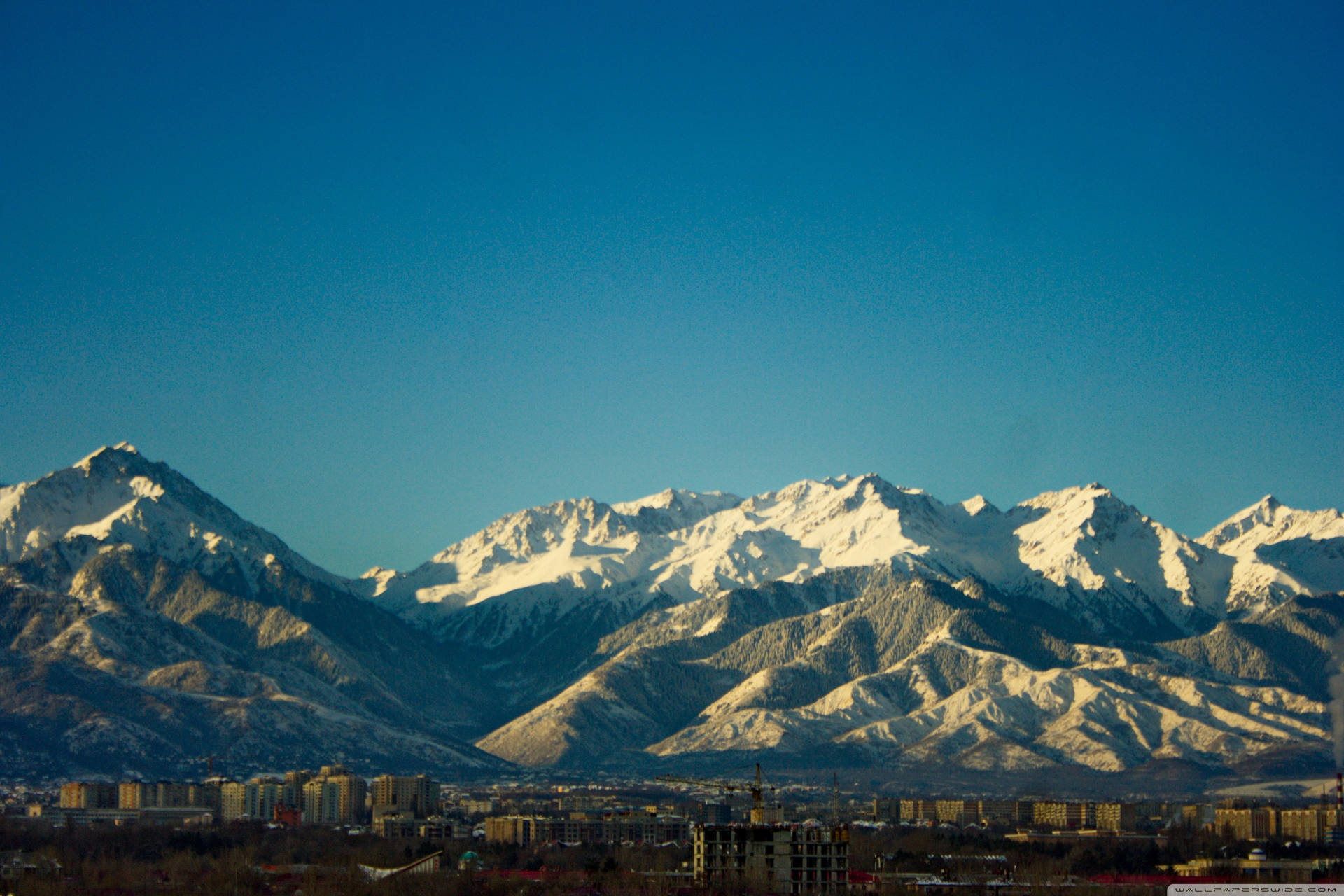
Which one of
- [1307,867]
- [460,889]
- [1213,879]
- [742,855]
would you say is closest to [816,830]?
[742,855]

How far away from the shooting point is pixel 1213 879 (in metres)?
178

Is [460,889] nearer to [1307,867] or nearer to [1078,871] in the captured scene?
[1078,871]

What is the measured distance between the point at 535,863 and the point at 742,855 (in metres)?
57.5

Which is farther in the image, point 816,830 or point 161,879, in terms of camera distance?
point 161,879

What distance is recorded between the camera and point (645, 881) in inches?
6270

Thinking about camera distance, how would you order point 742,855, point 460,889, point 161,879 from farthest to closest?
point 161,879
point 460,889
point 742,855

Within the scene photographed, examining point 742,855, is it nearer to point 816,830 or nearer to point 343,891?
point 816,830

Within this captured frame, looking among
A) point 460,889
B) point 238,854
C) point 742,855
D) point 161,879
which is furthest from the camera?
point 238,854

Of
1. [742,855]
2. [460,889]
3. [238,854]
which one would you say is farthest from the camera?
[238,854]

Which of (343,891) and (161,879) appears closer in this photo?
(343,891)

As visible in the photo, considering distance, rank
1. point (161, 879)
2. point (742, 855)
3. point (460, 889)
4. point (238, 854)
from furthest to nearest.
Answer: point (238, 854) < point (161, 879) < point (460, 889) < point (742, 855)

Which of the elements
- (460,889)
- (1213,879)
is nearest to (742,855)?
(460,889)

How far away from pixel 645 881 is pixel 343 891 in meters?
23.3

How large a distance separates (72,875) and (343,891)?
39809 millimetres
